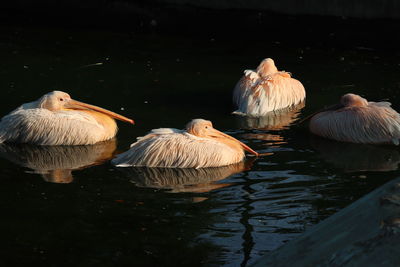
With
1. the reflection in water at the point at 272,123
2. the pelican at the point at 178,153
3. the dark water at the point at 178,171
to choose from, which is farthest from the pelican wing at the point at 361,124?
the pelican at the point at 178,153

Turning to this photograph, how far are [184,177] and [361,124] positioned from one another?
1.75m

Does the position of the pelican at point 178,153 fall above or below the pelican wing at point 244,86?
below

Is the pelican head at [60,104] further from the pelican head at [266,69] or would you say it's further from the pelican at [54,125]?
the pelican head at [266,69]

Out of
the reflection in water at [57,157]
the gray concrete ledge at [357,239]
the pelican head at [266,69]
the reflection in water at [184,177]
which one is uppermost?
the pelican head at [266,69]

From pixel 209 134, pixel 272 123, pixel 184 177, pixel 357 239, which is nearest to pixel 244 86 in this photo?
pixel 272 123

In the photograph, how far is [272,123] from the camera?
7.78 meters

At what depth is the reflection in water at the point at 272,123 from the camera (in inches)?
286

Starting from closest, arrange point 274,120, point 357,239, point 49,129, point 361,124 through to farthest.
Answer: point 357,239 → point 49,129 → point 361,124 → point 274,120

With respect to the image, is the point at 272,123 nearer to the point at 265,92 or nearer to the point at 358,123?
the point at 265,92

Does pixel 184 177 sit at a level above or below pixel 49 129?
below

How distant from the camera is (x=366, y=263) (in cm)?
323

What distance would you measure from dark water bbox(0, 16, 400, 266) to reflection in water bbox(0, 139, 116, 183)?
0.6 inches

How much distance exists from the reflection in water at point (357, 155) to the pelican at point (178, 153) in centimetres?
83

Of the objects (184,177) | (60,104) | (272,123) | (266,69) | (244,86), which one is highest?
(266,69)
